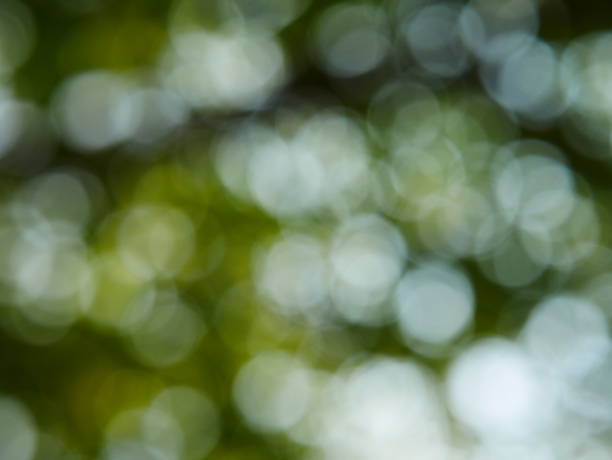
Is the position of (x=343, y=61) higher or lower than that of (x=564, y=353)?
higher

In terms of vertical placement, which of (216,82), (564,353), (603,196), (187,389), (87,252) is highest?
(216,82)

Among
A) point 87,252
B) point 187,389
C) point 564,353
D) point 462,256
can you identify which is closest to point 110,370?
point 187,389

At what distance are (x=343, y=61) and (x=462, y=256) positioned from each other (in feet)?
2.62

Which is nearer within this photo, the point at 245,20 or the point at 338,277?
the point at 245,20

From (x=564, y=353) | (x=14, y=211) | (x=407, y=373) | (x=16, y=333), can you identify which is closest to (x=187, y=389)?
(x=16, y=333)

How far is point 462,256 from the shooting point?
9.04ft

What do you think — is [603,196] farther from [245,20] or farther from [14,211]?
[14,211]

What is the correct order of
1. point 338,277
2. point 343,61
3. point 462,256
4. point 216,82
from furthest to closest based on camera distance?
point 338,277
point 216,82
point 462,256
point 343,61

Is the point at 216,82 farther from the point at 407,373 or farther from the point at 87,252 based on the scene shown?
the point at 407,373

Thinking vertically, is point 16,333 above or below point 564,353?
above

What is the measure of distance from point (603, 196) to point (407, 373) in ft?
3.06

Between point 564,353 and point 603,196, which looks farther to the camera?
point 564,353

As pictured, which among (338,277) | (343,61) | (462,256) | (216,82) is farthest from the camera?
(338,277)

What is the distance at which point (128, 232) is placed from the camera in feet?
10.0
